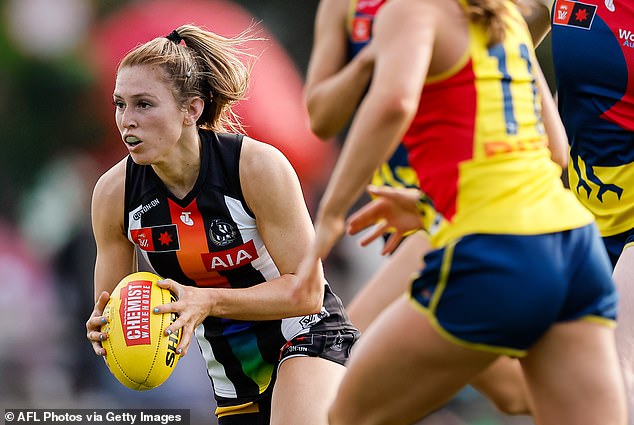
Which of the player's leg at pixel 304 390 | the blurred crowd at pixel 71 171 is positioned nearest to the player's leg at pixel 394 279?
the player's leg at pixel 304 390

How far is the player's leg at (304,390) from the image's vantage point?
13.0 ft

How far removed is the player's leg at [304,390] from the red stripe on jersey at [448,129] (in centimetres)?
139

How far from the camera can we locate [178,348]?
3.91 m

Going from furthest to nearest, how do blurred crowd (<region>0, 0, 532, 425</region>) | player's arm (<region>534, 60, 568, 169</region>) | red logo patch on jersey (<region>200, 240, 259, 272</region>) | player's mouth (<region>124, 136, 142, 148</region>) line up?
blurred crowd (<region>0, 0, 532, 425</region>) < red logo patch on jersey (<region>200, 240, 259, 272</region>) < player's mouth (<region>124, 136, 142, 148</region>) < player's arm (<region>534, 60, 568, 169</region>)

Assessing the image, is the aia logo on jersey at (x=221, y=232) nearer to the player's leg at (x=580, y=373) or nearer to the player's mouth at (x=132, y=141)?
the player's mouth at (x=132, y=141)

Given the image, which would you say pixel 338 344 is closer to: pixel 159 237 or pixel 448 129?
pixel 159 237

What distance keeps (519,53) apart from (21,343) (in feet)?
19.0

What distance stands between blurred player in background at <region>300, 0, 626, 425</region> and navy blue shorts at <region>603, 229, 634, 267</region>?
145cm

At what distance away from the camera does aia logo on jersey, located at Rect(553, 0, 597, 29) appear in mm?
4359

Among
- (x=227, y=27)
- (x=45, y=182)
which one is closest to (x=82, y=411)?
(x=45, y=182)

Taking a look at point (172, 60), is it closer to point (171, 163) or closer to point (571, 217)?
point (171, 163)

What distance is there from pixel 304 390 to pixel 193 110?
122 centimetres

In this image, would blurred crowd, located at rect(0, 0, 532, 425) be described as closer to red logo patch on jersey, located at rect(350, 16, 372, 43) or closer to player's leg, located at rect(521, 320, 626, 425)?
player's leg, located at rect(521, 320, 626, 425)

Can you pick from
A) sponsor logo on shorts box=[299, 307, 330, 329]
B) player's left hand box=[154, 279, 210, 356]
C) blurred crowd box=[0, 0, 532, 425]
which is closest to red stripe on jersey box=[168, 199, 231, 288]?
player's left hand box=[154, 279, 210, 356]
